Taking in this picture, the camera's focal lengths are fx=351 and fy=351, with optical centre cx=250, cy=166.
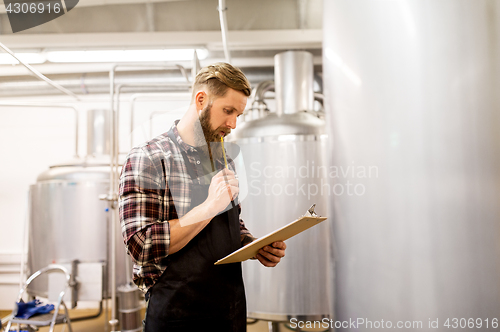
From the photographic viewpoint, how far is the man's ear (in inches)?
37.2

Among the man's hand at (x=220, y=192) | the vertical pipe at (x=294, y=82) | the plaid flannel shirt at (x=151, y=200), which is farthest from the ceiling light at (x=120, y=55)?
the man's hand at (x=220, y=192)

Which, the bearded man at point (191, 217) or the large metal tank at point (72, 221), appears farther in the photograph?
the large metal tank at point (72, 221)

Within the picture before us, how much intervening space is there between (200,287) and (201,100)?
487 mm

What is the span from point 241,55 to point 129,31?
92 centimetres

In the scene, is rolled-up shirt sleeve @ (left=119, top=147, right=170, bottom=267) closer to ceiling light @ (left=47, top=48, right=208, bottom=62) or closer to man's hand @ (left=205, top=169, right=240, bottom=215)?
man's hand @ (left=205, top=169, right=240, bottom=215)

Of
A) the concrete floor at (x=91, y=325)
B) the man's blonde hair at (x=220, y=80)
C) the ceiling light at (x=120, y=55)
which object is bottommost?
the concrete floor at (x=91, y=325)

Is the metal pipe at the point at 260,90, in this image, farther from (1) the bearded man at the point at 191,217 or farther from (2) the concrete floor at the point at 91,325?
(2) the concrete floor at the point at 91,325

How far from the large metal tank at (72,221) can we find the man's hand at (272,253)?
1781 millimetres

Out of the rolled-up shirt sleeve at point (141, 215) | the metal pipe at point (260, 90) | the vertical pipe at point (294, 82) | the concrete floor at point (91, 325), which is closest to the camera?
the rolled-up shirt sleeve at point (141, 215)

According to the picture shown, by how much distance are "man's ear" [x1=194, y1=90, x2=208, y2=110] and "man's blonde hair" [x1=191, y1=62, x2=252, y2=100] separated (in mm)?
16

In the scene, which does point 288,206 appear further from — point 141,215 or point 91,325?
point 91,325

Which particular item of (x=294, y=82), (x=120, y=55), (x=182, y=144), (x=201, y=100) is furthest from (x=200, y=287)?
(x=120, y=55)

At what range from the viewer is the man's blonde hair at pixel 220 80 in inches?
36.5

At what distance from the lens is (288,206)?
76.9 inches
